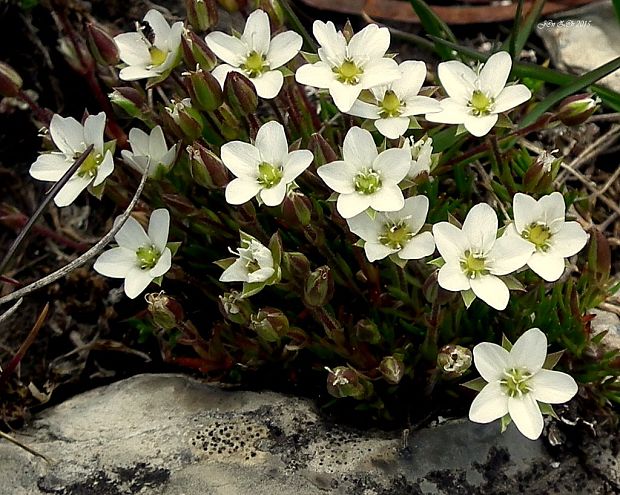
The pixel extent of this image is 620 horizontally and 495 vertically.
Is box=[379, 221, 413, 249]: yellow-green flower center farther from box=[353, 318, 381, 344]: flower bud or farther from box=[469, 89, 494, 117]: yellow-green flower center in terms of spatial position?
box=[469, 89, 494, 117]: yellow-green flower center

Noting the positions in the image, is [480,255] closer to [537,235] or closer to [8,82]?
[537,235]

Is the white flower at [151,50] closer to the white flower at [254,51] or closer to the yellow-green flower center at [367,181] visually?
the white flower at [254,51]

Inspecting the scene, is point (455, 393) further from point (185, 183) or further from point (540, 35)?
point (540, 35)

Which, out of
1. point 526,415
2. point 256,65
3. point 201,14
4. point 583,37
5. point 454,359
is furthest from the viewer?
point 583,37

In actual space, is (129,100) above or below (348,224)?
above

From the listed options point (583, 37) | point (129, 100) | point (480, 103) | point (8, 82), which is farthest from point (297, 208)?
point (583, 37)

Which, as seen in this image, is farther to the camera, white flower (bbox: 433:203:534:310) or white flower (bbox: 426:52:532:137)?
white flower (bbox: 426:52:532:137)

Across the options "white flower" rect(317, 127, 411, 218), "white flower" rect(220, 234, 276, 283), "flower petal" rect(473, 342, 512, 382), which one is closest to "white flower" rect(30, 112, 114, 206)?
"white flower" rect(220, 234, 276, 283)
